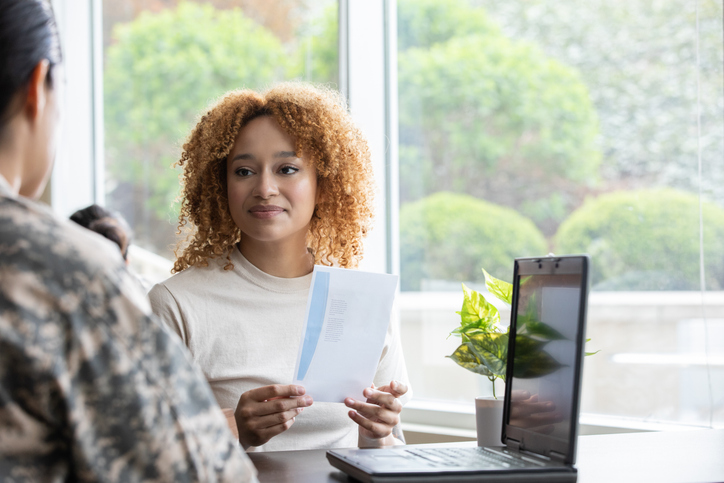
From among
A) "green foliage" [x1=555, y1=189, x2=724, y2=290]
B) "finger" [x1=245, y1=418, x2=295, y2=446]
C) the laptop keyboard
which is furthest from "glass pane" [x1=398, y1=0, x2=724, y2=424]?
"finger" [x1=245, y1=418, x2=295, y2=446]

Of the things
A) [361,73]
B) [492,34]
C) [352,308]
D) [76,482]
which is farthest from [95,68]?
[76,482]

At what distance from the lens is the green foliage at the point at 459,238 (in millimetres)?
→ 2453

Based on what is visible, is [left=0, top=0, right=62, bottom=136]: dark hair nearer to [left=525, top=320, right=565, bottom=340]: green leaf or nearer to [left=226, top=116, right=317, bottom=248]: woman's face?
[left=525, top=320, right=565, bottom=340]: green leaf

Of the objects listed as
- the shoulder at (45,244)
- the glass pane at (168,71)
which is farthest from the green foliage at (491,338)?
the glass pane at (168,71)

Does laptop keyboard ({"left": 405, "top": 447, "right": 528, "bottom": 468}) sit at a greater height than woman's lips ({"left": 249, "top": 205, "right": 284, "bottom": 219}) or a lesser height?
lesser

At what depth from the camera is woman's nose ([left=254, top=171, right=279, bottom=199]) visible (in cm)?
161

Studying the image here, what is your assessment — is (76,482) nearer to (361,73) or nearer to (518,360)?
(518,360)

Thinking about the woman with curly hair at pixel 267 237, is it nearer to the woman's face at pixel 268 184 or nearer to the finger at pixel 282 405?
the woman's face at pixel 268 184

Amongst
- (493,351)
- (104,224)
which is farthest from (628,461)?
(104,224)

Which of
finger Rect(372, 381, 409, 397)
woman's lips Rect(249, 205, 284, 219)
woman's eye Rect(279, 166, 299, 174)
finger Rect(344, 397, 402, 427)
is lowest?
finger Rect(344, 397, 402, 427)

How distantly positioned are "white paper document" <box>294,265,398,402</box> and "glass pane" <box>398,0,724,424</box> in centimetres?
111

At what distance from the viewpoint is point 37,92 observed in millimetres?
690

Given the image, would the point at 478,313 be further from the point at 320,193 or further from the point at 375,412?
the point at 320,193

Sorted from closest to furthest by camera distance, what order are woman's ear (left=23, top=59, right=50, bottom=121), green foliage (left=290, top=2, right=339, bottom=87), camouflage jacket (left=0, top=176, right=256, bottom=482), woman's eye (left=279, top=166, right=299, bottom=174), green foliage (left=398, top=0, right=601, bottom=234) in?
1. camouflage jacket (left=0, top=176, right=256, bottom=482)
2. woman's ear (left=23, top=59, right=50, bottom=121)
3. woman's eye (left=279, top=166, right=299, bottom=174)
4. green foliage (left=398, top=0, right=601, bottom=234)
5. green foliage (left=290, top=2, right=339, bottom=87)
